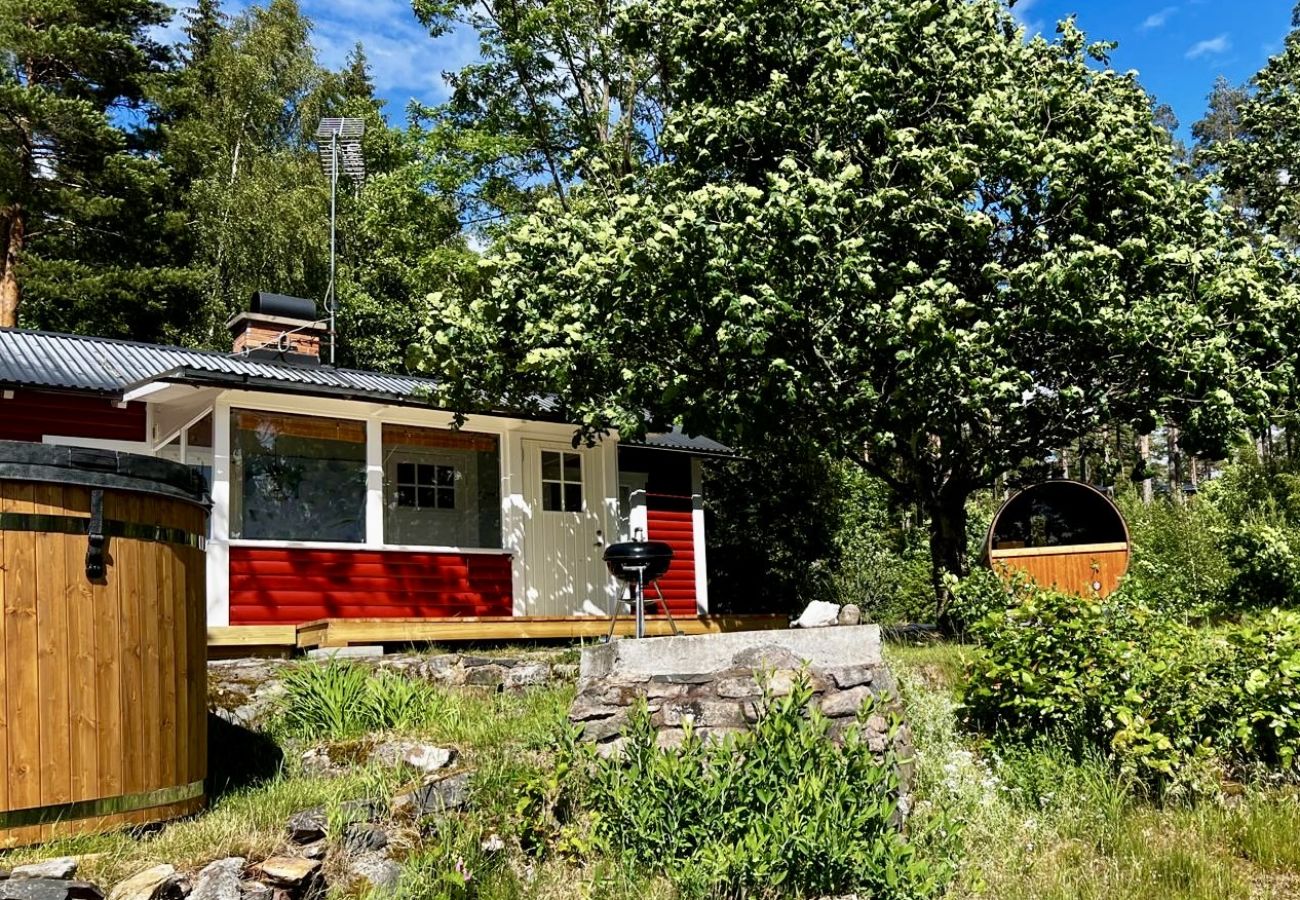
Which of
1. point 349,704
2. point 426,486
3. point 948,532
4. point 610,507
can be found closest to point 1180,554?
point 948,532

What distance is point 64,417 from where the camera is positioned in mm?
10422

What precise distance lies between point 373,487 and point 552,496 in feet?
7.38

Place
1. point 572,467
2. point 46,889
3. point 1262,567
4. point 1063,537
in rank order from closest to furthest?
point 46,889 < point 1262,567 < point 1063,537 < point 572,467

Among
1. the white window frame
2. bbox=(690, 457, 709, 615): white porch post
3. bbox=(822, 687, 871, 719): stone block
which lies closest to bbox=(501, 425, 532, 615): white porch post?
the white window frame

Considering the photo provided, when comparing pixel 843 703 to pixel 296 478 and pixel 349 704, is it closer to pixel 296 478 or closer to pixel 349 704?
pixel 349 704

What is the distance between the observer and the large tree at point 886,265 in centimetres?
863

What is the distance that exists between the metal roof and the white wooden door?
2.33ft

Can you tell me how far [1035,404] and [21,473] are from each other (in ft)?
27.3

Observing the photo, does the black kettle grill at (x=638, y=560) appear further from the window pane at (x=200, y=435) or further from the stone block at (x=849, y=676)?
the window pane at (x=200, y=435)

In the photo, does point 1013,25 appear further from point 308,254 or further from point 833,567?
point 308,254

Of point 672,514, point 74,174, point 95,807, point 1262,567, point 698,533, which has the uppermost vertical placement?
point 74,174

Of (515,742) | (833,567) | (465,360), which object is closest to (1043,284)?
(465,360)

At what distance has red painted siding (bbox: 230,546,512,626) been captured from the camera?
31.7 ft

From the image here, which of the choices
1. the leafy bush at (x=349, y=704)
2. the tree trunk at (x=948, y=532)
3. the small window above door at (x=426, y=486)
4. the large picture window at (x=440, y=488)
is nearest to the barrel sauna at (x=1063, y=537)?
the tree trunk at (x=948, y=532)
